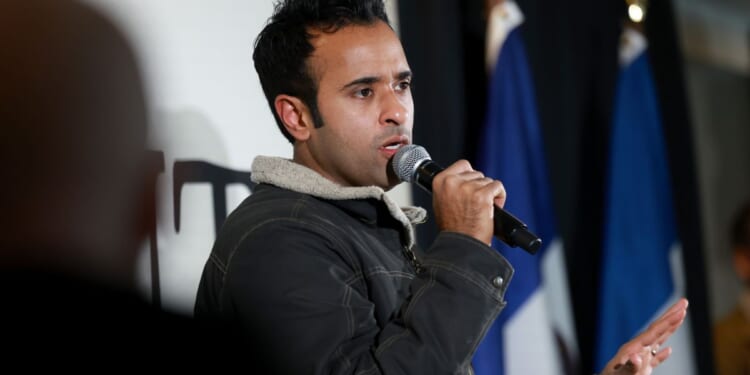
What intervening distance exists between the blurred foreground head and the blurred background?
5 centimetres

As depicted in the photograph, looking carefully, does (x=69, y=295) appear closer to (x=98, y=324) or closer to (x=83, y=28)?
(x=98, y=324)

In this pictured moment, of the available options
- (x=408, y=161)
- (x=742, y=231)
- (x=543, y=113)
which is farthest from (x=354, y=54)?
(x=742, y=231)

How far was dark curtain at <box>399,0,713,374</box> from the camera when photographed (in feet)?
7.91

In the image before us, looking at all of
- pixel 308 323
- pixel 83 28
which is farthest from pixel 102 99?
pixel 308 323

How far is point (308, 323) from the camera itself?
1112mm

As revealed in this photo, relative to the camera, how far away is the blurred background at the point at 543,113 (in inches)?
64.6

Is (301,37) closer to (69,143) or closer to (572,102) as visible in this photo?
(69,143)

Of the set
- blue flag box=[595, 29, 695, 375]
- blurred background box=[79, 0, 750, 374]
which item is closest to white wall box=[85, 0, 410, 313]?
blurred background box=[79, 0, 750, 374]

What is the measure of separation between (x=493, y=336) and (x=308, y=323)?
135cm

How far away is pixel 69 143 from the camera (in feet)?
4.77

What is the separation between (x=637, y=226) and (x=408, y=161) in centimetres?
180

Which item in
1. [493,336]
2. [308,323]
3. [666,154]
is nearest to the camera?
[308,323]

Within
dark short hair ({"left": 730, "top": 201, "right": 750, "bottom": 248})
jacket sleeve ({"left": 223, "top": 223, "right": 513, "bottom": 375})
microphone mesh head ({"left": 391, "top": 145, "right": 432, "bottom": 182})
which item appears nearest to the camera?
jacket sleeve ({"left": 223, "top": 223, "right": 513, "bottom": 375})

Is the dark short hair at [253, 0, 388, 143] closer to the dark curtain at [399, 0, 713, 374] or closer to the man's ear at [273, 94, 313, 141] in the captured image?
the man's ear at [273, 94, 313, 141]
